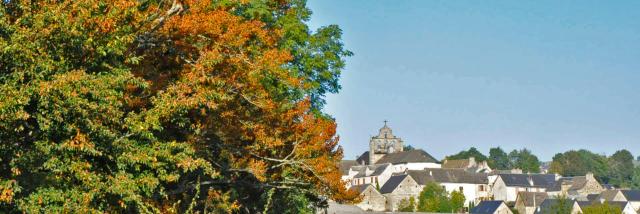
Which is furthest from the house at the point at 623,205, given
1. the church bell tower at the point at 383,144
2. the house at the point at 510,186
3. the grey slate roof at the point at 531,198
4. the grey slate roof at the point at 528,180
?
the church bell tower at the point at 383,144

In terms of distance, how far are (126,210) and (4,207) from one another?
10.1 feet

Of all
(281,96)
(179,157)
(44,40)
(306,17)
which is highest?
(306,17)

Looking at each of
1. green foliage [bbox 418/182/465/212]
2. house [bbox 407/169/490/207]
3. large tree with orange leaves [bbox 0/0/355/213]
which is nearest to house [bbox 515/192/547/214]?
green foliage [bbox 418/182/465/212]

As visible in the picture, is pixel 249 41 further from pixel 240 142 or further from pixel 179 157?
pixel 179 157

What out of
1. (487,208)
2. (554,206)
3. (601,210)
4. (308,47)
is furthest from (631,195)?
(308,47)

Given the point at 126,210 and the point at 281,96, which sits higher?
the point at 281,96

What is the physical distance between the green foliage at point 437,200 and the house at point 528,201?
9.77 m

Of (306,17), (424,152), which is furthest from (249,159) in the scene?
(424,152)

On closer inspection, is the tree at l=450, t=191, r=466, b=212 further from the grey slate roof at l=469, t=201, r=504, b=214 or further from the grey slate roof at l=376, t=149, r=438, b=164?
the grey slate roof at l=376, t=149, r=438, b=164

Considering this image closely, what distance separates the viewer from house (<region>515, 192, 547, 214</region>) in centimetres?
13709

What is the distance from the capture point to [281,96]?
31547mm

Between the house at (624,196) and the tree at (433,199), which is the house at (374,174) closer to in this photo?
the tree at (433,199)

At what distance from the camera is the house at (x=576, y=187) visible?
530 feet

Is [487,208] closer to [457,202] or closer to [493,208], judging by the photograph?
[493,208]
